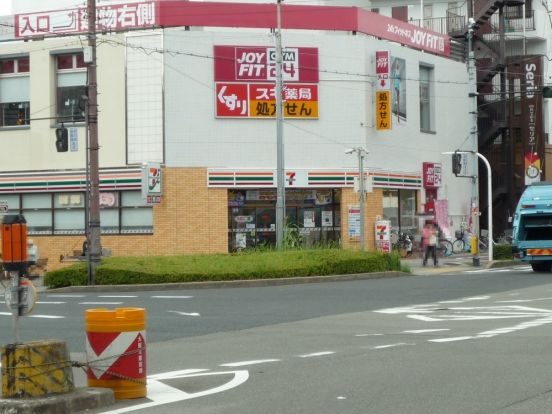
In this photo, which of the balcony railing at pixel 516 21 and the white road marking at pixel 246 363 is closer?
the white road marking at pixel 246 363

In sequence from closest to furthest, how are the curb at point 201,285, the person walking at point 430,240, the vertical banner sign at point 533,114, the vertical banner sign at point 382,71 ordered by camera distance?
the curb at point 201,285, the person walking at point 430,240, the vertical banner sign at point 382,71, the vertical banner sign at point 533,114

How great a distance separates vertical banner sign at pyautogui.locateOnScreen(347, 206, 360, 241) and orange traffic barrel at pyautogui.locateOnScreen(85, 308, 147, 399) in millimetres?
34391

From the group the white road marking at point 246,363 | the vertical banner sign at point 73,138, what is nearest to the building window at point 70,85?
the vertical banner sign at point 73,138

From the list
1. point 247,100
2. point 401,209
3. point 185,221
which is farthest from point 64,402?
point 401,209

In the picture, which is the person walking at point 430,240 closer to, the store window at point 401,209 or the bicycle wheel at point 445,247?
the store window at point 401,209

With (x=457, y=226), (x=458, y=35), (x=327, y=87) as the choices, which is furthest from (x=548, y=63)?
(x=327, y=87)

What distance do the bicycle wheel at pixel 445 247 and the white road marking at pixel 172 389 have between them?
3804cm

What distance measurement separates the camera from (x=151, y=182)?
42094 millimetres

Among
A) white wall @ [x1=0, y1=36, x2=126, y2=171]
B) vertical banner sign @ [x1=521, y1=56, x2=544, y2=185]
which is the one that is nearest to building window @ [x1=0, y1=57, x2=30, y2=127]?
white wall @ [x1=0, y1=36, x2=126, y2=171]

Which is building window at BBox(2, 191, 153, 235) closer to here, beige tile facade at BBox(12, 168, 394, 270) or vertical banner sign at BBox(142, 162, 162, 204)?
beige tile facade at BBox(12, 168, 394, 270)

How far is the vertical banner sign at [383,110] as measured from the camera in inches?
1773

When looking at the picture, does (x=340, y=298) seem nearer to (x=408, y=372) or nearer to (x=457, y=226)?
(x=408, y=372)

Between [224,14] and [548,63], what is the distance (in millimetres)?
26847

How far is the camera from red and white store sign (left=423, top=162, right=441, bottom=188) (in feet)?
165
